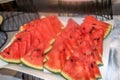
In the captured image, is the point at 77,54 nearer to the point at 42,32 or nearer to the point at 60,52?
the point at 60,52

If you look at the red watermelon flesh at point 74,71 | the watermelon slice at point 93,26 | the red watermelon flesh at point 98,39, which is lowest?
the red watermelon flesh at point 74,71

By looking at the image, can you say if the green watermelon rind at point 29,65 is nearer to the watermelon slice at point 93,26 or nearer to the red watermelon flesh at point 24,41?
the red watermelon flesh at point 24,41

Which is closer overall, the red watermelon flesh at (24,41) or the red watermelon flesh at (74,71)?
the red watermelon flesh at (74,71)

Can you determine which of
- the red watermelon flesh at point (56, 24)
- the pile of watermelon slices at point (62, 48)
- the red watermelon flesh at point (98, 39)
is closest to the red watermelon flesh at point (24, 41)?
the pile of watermelon slices at point (62, 48)

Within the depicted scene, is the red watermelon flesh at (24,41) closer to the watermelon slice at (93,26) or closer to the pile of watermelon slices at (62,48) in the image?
Result: the pile of watermelon slices at (62,48)

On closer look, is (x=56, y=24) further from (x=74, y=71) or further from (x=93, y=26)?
(x=74, y=71)

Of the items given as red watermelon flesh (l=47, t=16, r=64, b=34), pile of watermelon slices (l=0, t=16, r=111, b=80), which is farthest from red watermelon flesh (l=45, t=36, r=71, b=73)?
red watermelon flesh (l=47, t=16, r=64, b=34)

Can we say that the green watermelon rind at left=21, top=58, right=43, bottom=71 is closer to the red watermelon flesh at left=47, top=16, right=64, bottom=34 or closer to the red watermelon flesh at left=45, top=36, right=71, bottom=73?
the red watermelon flesh at left=45, top=36, right=71, bottom=73

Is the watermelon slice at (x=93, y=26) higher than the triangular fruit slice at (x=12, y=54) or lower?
higher
